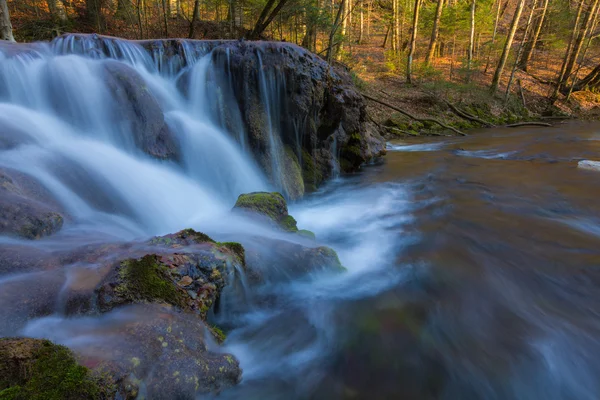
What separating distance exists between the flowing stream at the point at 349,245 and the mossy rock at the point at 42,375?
31cm

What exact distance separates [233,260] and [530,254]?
4.10 metres

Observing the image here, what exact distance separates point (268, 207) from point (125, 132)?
2.92m

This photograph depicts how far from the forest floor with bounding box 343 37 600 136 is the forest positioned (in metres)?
0.09

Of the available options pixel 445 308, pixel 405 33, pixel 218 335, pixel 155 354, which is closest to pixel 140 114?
pixel 218 335

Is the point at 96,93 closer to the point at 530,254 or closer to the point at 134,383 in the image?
the point at 134,383

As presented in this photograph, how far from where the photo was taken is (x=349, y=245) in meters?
5.25

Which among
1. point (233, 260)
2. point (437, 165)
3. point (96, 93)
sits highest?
point (96, 93)

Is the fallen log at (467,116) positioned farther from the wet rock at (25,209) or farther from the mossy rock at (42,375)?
the mossy rock at (42,375)

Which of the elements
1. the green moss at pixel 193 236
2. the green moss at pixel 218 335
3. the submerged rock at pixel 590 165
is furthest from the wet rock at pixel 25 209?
the submerged rock at pixel 590 165

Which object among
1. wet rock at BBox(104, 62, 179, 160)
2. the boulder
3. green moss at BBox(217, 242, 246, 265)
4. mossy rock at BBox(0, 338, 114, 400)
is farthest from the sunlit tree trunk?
mossy rock at BBox(0, 338, 114, 400)

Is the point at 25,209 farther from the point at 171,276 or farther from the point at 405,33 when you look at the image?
the point at 405,33

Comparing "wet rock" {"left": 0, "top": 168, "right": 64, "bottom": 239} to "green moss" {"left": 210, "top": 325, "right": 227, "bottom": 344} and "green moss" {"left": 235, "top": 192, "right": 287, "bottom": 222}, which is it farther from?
"green moss" {"left": 235, "top": 192, "right": 287, "bottom": 222}

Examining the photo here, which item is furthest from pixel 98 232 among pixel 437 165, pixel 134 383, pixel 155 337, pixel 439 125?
pixel 439 125

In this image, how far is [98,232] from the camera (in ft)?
11.5
